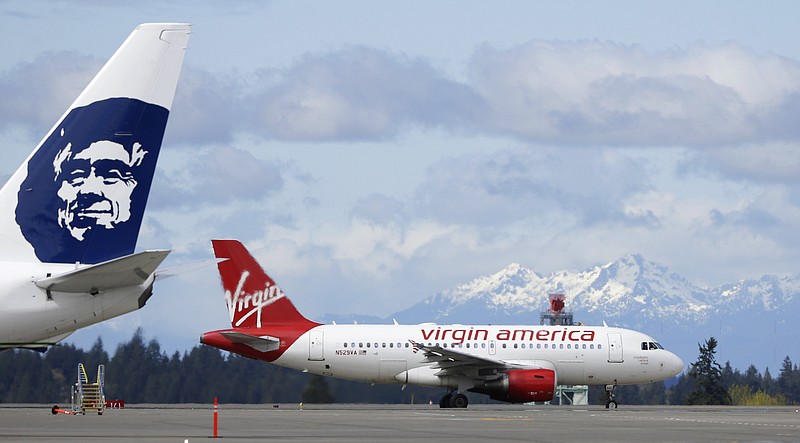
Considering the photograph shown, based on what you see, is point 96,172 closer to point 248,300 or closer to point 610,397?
point 248,300

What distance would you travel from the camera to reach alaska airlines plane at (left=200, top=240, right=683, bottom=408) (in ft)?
156

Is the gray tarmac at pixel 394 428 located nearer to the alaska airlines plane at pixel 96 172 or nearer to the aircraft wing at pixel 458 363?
the aircraft wing at pixel 458 363

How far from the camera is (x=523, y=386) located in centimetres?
4681

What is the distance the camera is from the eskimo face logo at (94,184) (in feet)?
56.5

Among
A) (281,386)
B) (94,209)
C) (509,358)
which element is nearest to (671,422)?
(509,358)

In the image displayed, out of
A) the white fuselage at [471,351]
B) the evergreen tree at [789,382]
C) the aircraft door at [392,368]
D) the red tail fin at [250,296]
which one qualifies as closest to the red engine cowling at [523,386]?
the white fuselage at [471,351]

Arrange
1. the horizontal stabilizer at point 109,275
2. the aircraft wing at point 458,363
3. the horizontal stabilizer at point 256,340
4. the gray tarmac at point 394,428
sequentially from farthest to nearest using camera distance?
1. the horizontal stabilizer at point 256,340
2. the aircraft wing at point 458,363
3. the gray tarmac at point 394,428
4. the horizontal stabilizer at point 109,275

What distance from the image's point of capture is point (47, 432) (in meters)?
28.0

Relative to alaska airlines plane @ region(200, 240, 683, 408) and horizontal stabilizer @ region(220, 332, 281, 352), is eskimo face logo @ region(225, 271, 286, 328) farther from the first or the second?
horizontal stabilizer @ region(220, 332, 281, 352)

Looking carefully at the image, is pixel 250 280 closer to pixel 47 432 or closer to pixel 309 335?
pixel 309 335

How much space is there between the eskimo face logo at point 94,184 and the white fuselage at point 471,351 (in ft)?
101

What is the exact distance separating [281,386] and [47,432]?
83.2ft

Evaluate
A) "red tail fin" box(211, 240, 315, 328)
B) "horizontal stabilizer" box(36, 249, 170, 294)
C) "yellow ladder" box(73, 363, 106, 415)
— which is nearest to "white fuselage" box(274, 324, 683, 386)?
"red tail fin" box(211, 240, 315, 328)

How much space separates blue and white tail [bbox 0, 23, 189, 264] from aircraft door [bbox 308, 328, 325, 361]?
101ft
